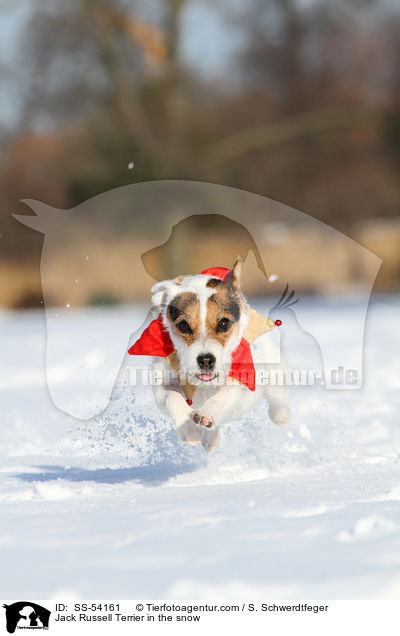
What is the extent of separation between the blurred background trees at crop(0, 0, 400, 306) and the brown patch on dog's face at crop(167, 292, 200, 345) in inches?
478

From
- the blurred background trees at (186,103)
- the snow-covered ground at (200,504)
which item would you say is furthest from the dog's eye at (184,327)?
the blurred background trees at (186,103)

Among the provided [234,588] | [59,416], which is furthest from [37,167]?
[234,588]

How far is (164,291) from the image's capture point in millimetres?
3861

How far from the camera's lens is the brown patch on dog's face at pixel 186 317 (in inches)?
145

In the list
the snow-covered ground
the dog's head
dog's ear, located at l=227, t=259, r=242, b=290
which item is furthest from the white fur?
the snow-covered ground

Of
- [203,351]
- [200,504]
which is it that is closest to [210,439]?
[203,351]

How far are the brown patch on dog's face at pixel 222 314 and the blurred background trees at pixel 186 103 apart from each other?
1208 cm

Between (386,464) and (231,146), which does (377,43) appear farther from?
(386,464)

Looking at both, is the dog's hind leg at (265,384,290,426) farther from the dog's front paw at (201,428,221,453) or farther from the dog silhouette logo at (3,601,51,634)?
the dog silhouette logo at (3,601,51,634)

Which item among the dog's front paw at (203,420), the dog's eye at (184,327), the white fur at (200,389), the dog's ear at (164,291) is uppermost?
the dog's ear at (164,291)

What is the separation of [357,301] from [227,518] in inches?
506

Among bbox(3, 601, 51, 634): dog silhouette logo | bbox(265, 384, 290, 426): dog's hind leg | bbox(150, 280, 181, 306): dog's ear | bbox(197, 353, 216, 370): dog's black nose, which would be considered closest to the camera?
bbox(3, 601, 51, 634): dog silhouette logo

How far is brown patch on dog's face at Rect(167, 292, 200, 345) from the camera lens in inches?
145

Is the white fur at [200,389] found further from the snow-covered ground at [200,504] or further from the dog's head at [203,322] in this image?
the snow-covered ground at [200,504]
